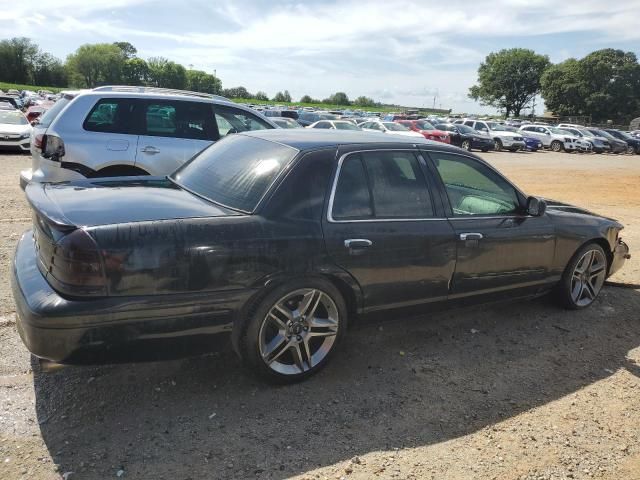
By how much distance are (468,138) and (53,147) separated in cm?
2442

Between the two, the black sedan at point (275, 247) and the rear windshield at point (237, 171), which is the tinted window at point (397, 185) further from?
the rear windshield at point (237, 171)

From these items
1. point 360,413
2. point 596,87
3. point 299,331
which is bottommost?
point 360,413

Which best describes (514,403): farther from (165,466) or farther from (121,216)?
(121,216)

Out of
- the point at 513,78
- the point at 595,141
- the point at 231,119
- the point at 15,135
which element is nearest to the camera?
the point at 231,119

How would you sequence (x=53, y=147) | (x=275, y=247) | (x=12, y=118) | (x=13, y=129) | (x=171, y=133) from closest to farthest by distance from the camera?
(x=275, y=247)
(x=53, y=147)
(x=171, y=133)
(x=13, y=129)
(x=12, y=118)

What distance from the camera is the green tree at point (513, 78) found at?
105875 millimetres

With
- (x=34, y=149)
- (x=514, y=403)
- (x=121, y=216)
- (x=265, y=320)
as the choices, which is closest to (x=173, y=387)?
(x=265, y=320)

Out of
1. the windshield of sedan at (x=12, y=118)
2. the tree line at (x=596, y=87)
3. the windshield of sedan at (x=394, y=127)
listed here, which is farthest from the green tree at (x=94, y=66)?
the windshield of sedan at (x=12, y=118)

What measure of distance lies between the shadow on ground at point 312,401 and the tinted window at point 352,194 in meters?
1.07

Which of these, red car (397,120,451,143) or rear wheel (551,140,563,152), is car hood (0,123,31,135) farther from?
rear wheel (551,140,563,152)

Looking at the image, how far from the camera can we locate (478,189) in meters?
4.43

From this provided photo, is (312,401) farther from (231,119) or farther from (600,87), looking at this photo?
(600,87)

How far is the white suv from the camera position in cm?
595

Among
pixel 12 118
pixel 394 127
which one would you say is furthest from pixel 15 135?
pixel 394 127
